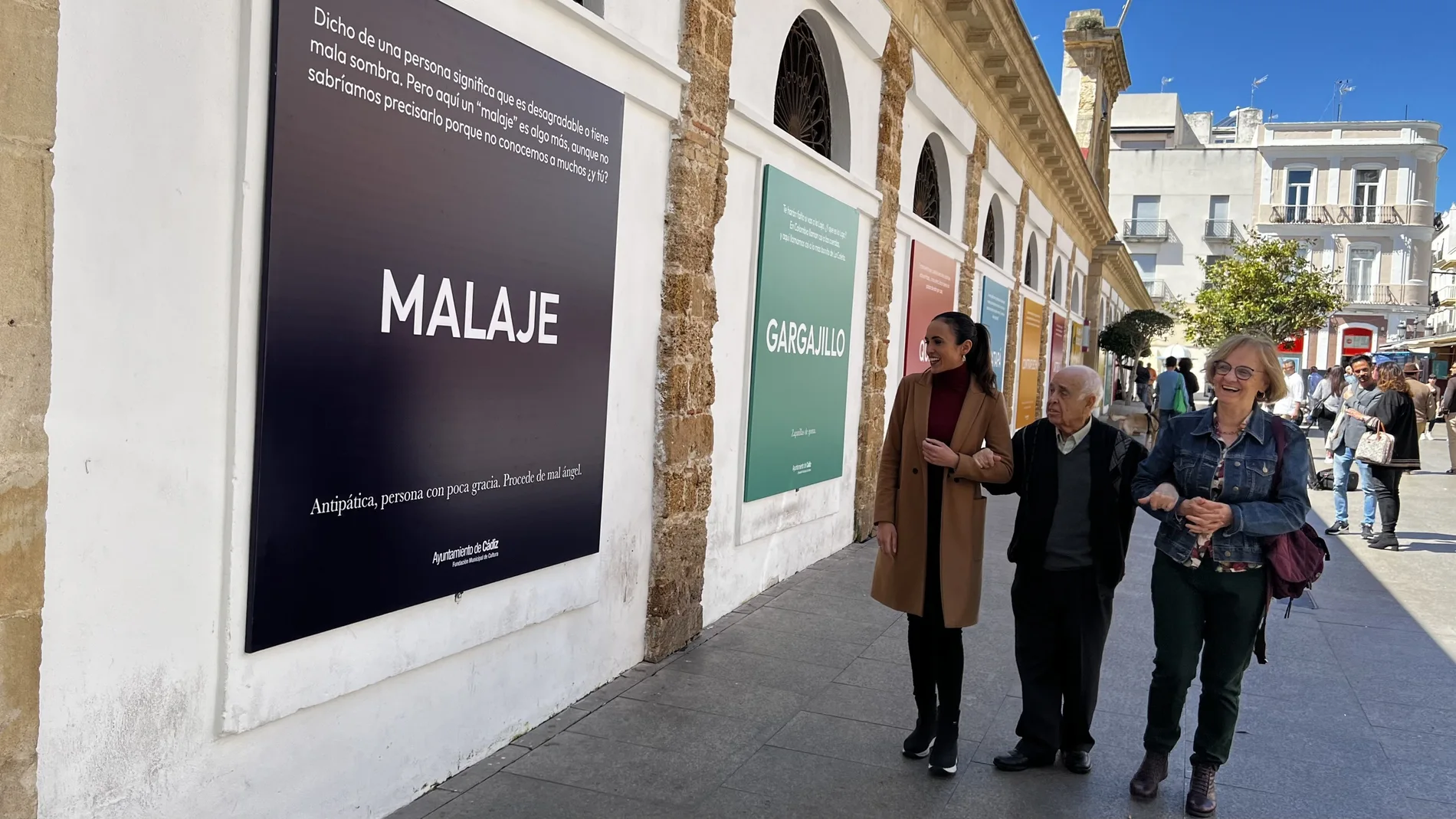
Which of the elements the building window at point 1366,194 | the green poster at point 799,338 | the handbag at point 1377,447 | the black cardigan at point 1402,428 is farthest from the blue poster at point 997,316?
the building window at point 1366,194

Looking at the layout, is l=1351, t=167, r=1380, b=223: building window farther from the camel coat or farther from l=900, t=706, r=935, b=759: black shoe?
l=900, t=706, r=935, b=759: black shoe

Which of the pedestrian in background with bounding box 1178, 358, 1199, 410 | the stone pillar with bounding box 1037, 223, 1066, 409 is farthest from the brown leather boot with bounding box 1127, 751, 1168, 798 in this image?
the pedestrian in background with bounding box 1178, 358, 1199, 410

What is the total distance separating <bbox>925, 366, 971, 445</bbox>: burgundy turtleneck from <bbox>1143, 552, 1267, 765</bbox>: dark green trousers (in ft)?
2.95

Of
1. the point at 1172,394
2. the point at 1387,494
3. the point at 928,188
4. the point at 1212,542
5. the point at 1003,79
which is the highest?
the point at 1003,79

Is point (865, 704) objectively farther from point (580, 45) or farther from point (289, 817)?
point (580, 45)

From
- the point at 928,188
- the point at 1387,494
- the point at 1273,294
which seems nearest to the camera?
the point at 1387,494

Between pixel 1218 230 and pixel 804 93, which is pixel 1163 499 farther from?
pixel 1218 230

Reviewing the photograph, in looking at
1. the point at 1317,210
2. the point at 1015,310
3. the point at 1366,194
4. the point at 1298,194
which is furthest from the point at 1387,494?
the point at 1366,194

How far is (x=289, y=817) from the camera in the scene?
327cm

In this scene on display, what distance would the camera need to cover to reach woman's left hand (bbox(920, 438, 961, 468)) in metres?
4.01

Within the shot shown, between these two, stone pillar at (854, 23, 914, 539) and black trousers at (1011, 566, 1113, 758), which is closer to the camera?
black trousers at (1011, 566, 1113, 758)

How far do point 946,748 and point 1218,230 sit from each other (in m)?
59.0

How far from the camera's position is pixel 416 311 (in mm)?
3490

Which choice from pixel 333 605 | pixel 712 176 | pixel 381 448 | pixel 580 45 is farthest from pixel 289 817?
pixel 712 176
